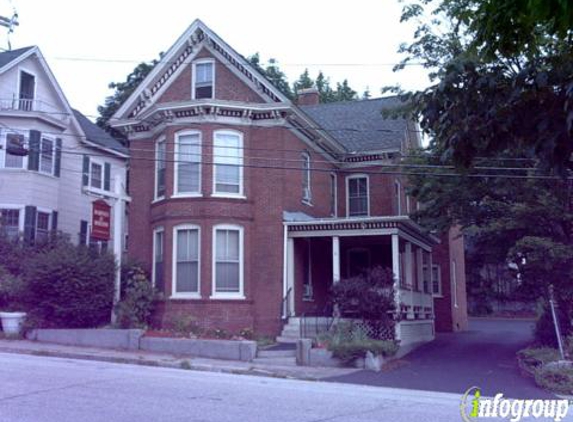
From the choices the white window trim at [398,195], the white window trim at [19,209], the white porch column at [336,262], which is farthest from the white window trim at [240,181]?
the white window trim at [19,209]

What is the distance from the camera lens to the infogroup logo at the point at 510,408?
10367 mm

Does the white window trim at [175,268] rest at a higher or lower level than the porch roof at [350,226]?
lower

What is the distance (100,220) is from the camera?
20281mm

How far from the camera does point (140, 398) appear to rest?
1042 centimetres

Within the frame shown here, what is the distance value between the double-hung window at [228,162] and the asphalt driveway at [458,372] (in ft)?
25.0

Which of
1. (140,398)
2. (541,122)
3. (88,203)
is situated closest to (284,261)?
(140,398)

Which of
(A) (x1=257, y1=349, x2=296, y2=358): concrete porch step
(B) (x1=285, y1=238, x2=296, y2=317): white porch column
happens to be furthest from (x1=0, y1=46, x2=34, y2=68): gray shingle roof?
(A) (x1=257, y1=349, x2=296, y2=358): concrete porch step

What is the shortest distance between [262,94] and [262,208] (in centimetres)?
384

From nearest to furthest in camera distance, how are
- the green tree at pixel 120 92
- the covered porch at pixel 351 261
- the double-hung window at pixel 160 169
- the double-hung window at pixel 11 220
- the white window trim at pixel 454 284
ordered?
1. the covered porch at pixel 351 261
2. the double-hung window at pixel 160 169
3. the double-hung window at pixel 11 220
4. the white window trim at pixel 454 284
5. the green tree at pixel 120 92

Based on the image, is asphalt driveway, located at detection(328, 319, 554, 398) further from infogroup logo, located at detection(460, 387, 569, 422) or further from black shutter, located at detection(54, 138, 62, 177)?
black shutter, located at detection(54, 138, 62, 177)

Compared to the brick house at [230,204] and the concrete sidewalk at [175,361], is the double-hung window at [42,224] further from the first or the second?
the concrete sidewalk at [175,361]

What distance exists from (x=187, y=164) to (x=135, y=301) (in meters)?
4.69

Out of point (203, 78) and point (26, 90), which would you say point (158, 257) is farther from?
point (26, 90)

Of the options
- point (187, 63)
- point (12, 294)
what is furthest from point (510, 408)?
point (187, 63)
